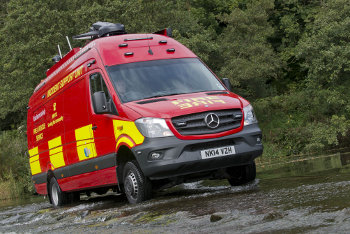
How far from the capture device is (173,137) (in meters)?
8.17

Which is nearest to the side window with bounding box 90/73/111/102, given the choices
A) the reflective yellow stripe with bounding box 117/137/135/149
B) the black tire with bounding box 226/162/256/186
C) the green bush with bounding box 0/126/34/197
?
the reflective yellow stripe with bounding box 117/137/135/149

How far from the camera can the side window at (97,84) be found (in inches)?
365

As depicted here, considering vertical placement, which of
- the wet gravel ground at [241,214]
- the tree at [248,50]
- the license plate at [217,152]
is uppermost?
the tree at [248,50]

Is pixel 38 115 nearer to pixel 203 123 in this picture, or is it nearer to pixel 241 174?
pixel 241 174

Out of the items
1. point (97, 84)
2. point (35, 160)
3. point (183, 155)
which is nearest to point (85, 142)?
point (97, 84)

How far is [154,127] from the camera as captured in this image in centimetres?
817

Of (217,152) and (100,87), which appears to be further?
(100,87)

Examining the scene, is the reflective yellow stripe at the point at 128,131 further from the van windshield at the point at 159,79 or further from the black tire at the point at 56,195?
the black tire at the point at 56,195

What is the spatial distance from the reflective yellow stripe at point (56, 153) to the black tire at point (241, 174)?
3.35 m

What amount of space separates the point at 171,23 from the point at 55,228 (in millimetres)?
29812

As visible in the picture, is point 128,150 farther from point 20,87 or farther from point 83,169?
point 20,87

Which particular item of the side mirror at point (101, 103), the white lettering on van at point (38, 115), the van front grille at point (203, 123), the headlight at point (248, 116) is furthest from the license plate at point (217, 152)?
the white lettering on van at point (38, 115)

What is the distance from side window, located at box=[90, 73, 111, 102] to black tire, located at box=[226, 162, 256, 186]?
234 cm

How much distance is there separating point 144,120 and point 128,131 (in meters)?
0.42
